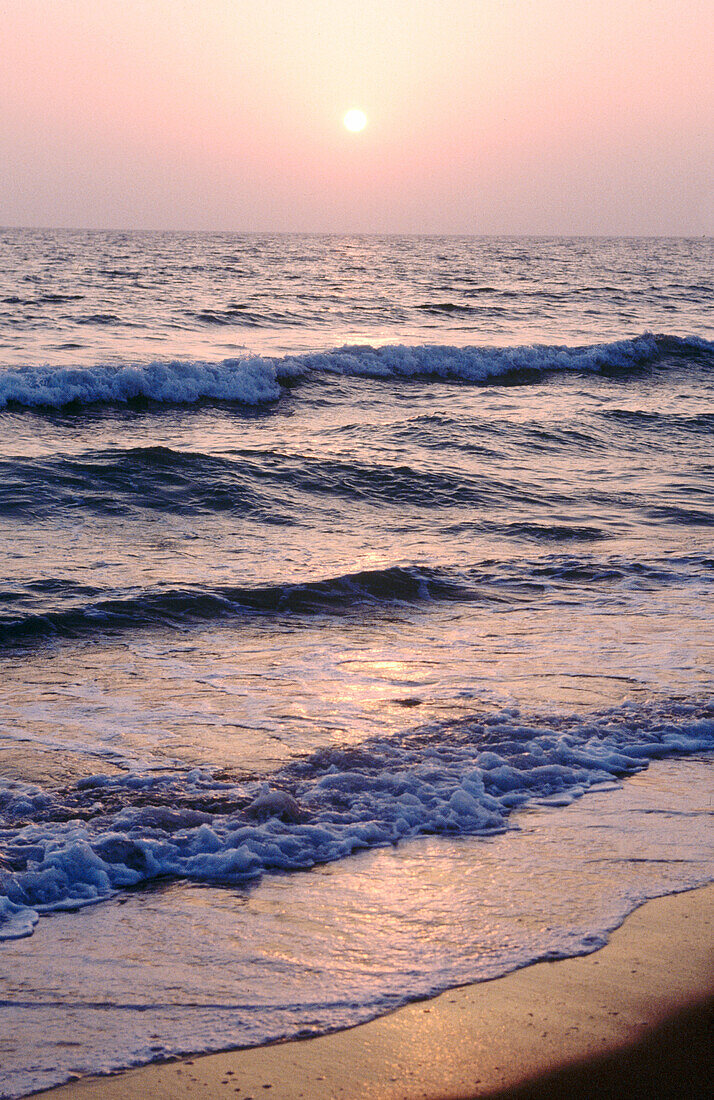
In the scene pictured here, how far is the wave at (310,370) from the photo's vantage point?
14383 mm

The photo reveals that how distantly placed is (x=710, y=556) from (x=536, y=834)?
5.40 metres

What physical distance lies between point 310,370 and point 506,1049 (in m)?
15.9

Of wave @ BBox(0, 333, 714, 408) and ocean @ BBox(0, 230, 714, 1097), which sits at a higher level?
wave @ BBox(0, 333, 714, 408)

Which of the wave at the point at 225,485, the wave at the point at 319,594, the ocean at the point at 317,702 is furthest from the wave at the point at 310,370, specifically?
the wave at the point at 319,594

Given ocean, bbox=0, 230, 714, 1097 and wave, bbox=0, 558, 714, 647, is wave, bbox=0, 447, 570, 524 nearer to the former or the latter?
ocean, bbox=0, 230, 714, 1097

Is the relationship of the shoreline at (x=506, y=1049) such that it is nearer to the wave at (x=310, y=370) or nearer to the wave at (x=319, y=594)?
the wave at (x=319, y=594)

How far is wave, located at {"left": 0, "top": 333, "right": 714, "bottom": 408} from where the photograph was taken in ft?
47.2

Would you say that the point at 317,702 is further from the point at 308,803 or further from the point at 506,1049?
the point at 506,1049

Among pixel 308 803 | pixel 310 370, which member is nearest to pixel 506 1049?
pixel 308 803

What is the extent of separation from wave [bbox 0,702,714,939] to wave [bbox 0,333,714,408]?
11127 mm

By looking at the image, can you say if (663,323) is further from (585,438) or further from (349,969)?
(349,969)

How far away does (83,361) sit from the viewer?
15898 millimetres

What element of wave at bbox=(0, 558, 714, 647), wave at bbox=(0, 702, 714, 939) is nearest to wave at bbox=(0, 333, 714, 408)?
wave at bbox=(0, 558, 714, 647)

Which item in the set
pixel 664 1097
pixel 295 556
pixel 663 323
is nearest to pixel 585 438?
pixel 295 556
